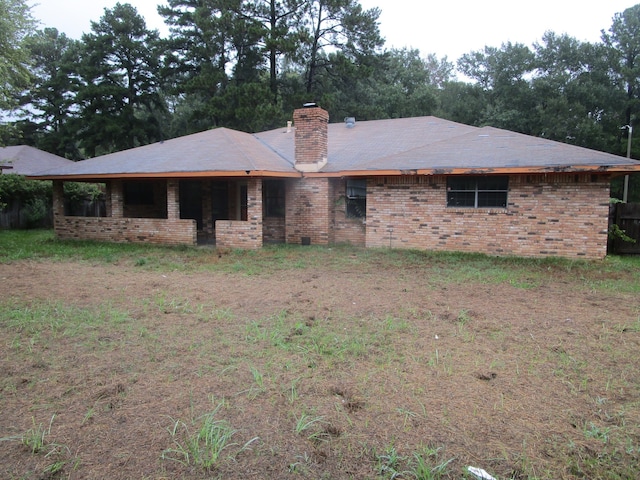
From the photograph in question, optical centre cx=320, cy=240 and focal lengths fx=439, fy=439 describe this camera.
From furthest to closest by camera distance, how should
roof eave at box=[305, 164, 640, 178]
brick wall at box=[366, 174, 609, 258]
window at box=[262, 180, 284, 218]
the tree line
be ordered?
the tree line, window at box=[262, 180, 284, 218], brick wall at box=[366, 174, 609, 258], roof eave at box=[305, 164, 640, 178]

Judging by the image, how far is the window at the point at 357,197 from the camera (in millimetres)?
12891

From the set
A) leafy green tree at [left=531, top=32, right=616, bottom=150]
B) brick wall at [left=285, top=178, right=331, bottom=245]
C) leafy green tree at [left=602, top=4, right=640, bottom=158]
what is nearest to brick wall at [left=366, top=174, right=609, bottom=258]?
brick wall at [left=285, top=178, right=331, bottom=245]

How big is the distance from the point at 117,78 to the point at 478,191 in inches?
1160

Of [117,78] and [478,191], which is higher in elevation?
[117,78]

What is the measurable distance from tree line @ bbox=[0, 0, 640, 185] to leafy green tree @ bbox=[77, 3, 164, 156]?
3.2 inches

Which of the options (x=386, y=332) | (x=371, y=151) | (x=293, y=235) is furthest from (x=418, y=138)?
(x=386, y=332)

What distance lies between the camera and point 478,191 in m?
11.1

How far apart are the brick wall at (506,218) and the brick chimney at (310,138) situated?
2105 millimetres

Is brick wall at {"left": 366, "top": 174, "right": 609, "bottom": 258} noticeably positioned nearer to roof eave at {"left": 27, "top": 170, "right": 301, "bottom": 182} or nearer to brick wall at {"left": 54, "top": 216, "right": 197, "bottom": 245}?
roof eave at {"left": 27, "top": 170, "right": 301, "bottom": 182}

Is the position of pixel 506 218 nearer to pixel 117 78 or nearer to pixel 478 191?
pixel 478 191

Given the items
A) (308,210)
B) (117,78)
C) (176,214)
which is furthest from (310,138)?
A: (117,78)

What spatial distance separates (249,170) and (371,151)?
4.38 m

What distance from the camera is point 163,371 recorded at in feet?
13.1

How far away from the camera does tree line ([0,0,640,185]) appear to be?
25219 millimetres
